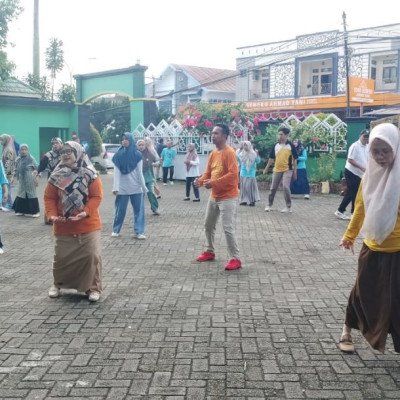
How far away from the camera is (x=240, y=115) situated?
18.5 meters

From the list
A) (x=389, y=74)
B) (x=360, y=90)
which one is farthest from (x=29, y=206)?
(x=389, y=74)

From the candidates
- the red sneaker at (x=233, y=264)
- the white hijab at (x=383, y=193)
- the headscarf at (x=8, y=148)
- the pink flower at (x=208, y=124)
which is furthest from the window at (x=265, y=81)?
the white hijab at (x=383, y=193)

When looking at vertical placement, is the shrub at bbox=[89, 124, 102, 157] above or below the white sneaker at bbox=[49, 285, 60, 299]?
above

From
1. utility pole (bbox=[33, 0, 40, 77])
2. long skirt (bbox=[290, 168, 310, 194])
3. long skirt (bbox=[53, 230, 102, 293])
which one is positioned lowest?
long skirt (bbox=[53, 230, 102, 293])

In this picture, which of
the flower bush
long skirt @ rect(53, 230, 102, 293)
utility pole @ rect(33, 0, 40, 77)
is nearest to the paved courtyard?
long skirt @ rect(53, 230, 102, 293)

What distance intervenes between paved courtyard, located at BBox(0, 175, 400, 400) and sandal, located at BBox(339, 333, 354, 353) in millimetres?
56

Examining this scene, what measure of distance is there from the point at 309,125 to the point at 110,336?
540 inches

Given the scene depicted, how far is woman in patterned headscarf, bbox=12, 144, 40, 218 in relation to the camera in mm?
11500

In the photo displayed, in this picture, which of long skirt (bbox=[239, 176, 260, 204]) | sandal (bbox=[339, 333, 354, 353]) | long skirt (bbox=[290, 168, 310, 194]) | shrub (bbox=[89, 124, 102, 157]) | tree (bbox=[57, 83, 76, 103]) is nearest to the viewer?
sandal (bbox=[339, 333, 354, 353])

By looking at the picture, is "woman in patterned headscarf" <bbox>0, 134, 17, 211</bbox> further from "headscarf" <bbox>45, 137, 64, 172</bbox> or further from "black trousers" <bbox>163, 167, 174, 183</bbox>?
"black trousers" <bbox>163, 167, 174, 183</bbox>

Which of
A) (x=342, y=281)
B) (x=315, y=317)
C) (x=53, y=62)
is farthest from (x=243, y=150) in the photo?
(x=53, y=62)

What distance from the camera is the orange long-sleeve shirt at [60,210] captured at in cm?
550

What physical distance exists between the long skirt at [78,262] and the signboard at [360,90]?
21.4 metres

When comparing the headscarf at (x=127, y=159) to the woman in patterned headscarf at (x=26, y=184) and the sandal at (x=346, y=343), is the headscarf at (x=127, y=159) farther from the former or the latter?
the sandal at (x=346, y=343)
